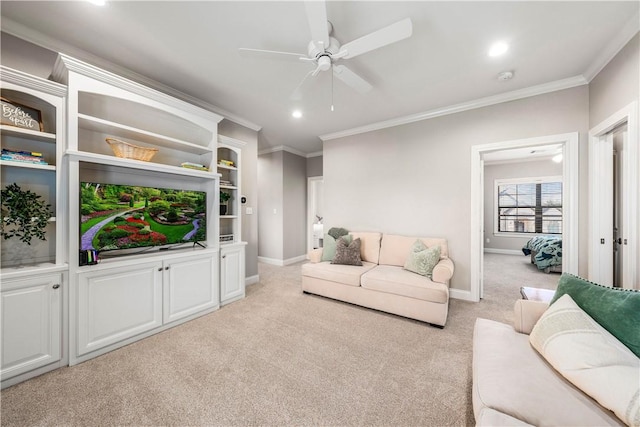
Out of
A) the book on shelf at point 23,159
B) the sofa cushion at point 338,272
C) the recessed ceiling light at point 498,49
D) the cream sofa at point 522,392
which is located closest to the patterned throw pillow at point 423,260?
the sofa cushion at point 338,272

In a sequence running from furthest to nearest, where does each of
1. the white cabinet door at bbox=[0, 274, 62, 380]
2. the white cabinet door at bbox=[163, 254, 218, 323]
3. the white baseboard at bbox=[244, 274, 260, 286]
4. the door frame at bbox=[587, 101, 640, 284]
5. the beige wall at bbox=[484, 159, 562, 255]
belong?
the beige wall at bbox=[484, 159, 562, 255] < the white baseboard at bbox=[244, 274, 260, 286] < the white cabinet door at bbox=[163, 254, 218, 323] < the door frame at bbox=[587, 101, 640, 284] < the white cabinet door at bbox=[0, 274, 62, 380]

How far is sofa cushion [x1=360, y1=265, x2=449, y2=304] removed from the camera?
251 cm

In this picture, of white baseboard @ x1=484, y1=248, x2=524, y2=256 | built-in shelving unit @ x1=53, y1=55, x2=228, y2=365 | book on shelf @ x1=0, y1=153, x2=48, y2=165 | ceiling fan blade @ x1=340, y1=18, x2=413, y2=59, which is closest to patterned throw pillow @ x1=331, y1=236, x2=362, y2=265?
built-in shelving unit @ x1=53, y1=55, x2=228, y2=365

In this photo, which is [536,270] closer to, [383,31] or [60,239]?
[383,31]

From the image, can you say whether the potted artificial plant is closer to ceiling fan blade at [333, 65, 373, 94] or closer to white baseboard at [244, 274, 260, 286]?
white baseboard at [244, 274, 260, 286]

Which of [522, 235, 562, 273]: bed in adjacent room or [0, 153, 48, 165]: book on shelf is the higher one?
[0, 153, 48, 165]: book on shelf

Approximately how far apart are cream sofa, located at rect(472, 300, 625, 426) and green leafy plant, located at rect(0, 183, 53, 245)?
3011mm

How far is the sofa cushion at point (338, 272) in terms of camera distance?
10.0 ft

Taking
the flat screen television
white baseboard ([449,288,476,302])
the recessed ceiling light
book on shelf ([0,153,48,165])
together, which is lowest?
white baseboard ([449,288,476,302])

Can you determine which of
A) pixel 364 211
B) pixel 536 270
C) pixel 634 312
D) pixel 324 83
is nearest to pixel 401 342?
pixel 634 312

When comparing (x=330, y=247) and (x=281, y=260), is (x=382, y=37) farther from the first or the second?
(x=281, y=260)

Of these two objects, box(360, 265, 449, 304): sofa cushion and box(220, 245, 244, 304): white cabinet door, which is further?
box(220, 245, 244, 304): white cabinet door

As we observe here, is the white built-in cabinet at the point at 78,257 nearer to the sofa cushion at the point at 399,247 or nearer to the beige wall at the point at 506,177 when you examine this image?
the sofa cushion at the point at 399,247

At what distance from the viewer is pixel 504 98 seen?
3018 millimetres
